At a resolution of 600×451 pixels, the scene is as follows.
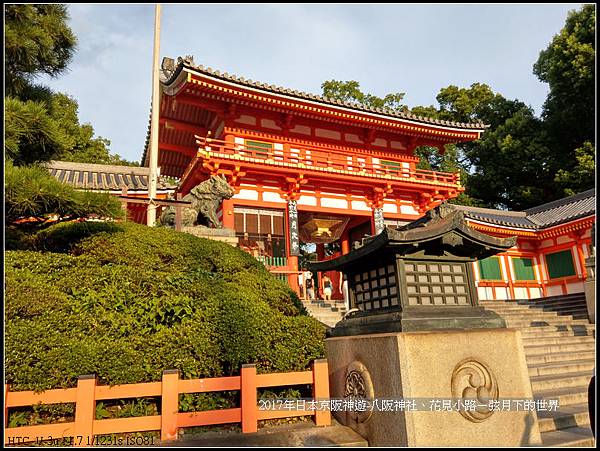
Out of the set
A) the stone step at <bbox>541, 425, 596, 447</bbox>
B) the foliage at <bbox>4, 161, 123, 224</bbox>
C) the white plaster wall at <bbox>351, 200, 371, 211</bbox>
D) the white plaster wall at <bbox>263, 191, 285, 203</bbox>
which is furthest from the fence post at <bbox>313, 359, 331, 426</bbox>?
the white plaster wall at <bbox>351, 200, 371, 211</bbox>

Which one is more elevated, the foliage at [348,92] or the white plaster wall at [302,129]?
the foliage at [348,92]

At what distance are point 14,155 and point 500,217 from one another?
22.2 meters

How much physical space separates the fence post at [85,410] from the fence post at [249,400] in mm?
→ 1728

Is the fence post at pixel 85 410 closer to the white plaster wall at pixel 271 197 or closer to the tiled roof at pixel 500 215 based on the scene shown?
the white plaster wall at pixel 271 197

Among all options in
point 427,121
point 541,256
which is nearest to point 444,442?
point 427,121

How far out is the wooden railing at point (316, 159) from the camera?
46.0 ft

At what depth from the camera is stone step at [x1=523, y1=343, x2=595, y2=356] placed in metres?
8.72

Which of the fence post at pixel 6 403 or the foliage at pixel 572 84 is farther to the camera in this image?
the foliage at pixel 572 84

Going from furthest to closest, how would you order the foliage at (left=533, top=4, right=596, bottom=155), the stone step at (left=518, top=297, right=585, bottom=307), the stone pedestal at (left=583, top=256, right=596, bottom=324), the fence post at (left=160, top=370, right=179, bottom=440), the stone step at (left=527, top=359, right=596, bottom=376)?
the foliage at (left=533, top=4, right=596, bottom=155) → the stone step at (left=518, top=297, right=585, bottom=307) → the stone pedestal at (left=583, top=256, right=596, bottom=324) → the stone step at (left=527, top=359, right=596, bottom=376) → the fence post at (left=160, top=370, right=179, bottom=440)

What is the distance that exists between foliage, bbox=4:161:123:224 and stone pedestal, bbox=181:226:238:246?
11.0 feet

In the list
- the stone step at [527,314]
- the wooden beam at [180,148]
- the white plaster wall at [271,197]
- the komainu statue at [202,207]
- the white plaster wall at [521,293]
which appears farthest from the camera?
the white plaster wall at [521,293]

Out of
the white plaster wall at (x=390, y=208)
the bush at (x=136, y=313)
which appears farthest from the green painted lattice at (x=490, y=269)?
the bush at (x=136, y=313)

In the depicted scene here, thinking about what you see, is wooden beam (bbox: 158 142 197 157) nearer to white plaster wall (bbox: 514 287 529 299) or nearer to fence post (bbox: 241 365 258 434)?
fence post (bbox: 241 365 258 434)

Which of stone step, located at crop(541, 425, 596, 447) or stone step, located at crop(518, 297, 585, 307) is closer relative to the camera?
stone step, located at crop(541, 425, 596, 447)
